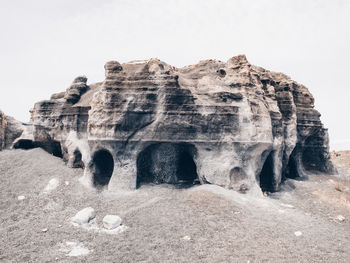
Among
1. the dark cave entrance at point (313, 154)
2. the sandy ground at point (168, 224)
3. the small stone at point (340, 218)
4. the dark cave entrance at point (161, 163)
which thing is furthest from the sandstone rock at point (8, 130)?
the dark cave entrance at point (313, 154)

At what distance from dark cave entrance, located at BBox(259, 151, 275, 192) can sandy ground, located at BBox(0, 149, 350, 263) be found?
66 centimetres

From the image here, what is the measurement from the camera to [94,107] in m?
12.8

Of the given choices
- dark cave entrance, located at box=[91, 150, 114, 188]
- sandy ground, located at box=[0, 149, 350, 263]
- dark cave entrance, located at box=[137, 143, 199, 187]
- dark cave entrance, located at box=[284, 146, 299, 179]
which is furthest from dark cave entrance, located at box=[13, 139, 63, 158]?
dark cave entrance, located at box=[284, 146, 299, 179]

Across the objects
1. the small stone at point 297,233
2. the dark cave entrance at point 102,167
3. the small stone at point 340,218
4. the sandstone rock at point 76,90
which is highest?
the sandstone rock at point 76,90

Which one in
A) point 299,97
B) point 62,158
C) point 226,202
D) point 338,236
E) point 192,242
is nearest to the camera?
point 192,242

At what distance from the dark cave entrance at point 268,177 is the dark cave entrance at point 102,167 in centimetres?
793

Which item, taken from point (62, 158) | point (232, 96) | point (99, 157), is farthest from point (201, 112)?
point (62, 158)

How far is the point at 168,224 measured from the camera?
932 cm

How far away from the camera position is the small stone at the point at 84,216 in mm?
9742

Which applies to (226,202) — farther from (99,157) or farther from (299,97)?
(299,97)

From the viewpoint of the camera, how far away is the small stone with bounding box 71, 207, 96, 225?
Answer: 32.0ft

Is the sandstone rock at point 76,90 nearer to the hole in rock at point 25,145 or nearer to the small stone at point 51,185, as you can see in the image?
the hole in rock at point 25,145

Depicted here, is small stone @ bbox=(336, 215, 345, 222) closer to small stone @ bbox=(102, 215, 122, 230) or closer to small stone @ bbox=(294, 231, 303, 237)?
small stone @ bbox=(294, 231, 303, 237)

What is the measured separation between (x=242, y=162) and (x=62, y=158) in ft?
33.8
